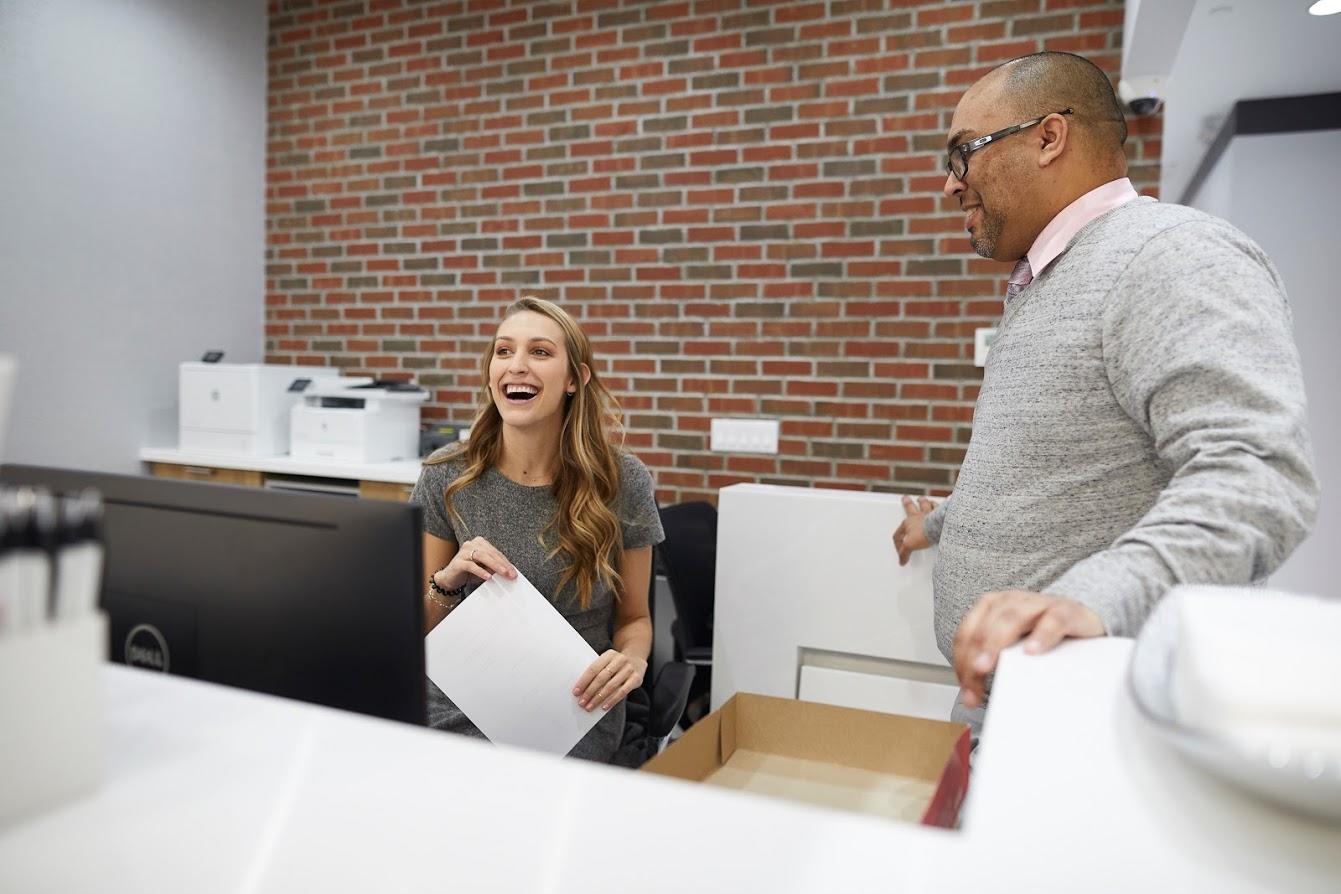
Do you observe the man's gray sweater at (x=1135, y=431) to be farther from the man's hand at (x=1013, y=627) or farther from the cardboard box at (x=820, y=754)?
the cardboard box at (x=820, y=754)

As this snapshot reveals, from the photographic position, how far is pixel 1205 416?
104 cm

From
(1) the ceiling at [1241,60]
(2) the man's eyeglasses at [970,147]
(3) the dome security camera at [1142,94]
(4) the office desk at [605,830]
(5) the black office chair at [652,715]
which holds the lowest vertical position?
(5) the black office chair at [652,715]

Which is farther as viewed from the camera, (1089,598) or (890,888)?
(1089,598)

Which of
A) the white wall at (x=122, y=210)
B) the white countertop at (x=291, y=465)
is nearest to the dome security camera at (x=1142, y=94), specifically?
the white countertop at (x=291, y=465)

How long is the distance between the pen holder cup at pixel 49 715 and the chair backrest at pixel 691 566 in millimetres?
1872

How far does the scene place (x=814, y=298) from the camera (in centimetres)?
335

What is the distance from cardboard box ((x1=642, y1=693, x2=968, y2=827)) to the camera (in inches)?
43.8

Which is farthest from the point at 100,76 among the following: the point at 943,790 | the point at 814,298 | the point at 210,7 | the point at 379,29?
the point at 943,790

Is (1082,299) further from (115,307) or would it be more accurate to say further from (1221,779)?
(115,307)

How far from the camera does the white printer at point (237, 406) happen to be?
366cm

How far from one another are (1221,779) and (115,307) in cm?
414

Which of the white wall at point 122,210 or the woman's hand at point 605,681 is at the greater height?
the white wall at point 122,210

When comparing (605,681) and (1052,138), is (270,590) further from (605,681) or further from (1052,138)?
(1052,138)

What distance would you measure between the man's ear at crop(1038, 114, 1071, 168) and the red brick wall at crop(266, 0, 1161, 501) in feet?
5.43
